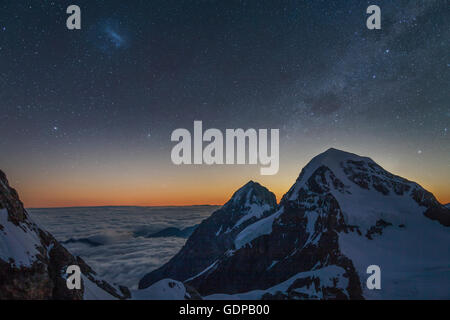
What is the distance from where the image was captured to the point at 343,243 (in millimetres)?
55156

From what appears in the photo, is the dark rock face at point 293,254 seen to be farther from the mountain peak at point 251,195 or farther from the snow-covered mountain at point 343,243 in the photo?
the mountain peak at point 251,195

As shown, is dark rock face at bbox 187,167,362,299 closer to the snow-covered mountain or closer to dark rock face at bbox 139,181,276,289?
the snow-covered mountain

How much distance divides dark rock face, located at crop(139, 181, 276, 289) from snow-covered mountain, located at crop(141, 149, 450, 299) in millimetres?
45405

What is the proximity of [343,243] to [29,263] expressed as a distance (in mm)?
65131

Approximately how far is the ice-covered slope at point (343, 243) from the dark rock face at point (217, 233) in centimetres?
4480

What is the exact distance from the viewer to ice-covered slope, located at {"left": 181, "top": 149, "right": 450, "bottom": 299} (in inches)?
1841

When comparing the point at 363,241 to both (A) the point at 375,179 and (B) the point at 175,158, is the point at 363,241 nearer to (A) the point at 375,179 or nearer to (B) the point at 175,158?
(A) the point at 375,179

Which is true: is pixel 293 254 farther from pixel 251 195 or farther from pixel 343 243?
pixel 251 195

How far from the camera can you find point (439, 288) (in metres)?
40.8

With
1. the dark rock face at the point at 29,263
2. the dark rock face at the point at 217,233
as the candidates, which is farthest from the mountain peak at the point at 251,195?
the dark rock face at the point at 29,263

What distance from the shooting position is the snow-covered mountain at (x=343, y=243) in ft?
153

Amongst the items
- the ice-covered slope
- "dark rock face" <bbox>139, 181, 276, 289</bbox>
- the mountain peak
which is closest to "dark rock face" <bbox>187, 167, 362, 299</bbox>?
the ice-covered slope
